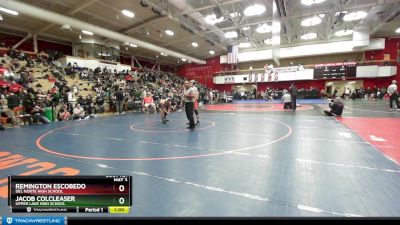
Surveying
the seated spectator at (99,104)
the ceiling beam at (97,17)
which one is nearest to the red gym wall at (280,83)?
the ceiling beam at (97,17)

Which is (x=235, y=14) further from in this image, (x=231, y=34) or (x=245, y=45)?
(x=245, y=45)

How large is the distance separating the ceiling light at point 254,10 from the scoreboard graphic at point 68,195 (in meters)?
17.7

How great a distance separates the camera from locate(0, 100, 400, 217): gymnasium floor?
2541 mm

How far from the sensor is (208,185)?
10.2ft

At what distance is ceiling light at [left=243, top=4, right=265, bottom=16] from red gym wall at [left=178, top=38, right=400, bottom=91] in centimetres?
1478

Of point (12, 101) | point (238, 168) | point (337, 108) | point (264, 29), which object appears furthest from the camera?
point (264, 29)

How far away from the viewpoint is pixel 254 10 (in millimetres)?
17219

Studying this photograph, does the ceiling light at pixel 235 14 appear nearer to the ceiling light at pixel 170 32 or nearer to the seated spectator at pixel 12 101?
the ceiling light at pixel 170 32

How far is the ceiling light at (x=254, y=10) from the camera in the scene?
16641mm

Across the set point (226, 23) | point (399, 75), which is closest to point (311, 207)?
point (226, 23)

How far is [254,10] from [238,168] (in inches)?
643

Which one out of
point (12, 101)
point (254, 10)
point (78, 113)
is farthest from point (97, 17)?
point (254, 10)

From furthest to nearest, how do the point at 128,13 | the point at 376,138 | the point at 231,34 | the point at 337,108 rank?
the point at 231,34 → the point at 128,13 → the point at 337,108 → the point at 376,138

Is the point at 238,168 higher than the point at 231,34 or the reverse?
the reverse
